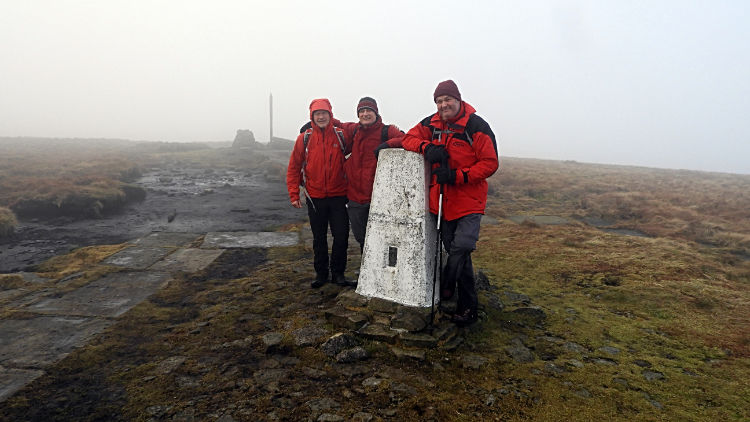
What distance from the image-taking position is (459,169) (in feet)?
13.5

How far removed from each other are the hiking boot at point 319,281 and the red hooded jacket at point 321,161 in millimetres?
1242

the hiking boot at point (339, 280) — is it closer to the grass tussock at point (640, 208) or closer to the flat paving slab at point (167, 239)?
the flat paving slab at point (167, 239)

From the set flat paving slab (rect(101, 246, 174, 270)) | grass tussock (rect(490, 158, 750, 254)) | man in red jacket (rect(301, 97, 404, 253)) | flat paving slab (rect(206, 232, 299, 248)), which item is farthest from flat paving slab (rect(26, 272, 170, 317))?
grass tussock (rect(490, 158, 750, 254))

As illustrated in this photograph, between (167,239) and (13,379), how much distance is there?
19.2ft

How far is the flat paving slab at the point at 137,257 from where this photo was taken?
23.1ft

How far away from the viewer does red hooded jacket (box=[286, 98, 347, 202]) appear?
518 cm

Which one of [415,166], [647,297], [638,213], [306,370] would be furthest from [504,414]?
[638,213]

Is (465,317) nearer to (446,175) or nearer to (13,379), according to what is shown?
(446,175)

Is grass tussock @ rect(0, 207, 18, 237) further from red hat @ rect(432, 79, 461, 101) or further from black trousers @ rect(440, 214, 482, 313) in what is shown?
red hat @ rect(432, 79, 461, 101)

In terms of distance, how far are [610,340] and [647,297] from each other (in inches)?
64.3

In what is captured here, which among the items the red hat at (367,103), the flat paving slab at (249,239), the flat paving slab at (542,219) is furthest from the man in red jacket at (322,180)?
the flat paving slab at (542,219)

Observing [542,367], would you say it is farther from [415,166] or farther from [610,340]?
[415,166]

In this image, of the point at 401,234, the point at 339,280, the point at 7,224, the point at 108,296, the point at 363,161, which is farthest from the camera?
the point at 7,224

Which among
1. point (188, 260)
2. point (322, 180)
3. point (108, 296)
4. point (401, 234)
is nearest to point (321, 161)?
point (322, 180)
